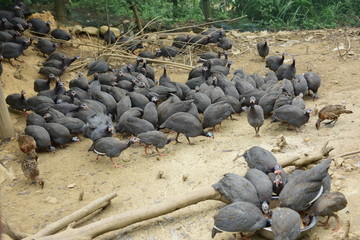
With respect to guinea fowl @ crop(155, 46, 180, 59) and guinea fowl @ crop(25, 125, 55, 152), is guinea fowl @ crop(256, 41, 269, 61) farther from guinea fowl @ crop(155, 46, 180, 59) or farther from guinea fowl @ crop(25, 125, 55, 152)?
guinea fowl @ crop(25, 125, 55, 152)

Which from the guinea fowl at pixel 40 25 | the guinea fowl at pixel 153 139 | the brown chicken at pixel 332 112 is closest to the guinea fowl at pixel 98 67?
the guinea fowl at pixel 40 25

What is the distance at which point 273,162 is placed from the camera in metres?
4.69

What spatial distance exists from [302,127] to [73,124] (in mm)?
3497

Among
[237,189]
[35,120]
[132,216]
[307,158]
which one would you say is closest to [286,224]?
[237,189]

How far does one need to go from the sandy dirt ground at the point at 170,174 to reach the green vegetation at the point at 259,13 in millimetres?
5196

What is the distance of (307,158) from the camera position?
4922 mm

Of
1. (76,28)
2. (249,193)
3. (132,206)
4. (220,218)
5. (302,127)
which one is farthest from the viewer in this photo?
(76,28)

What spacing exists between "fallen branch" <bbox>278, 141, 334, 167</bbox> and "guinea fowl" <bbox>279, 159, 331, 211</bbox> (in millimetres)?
813

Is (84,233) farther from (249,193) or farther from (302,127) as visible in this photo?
(302,127)

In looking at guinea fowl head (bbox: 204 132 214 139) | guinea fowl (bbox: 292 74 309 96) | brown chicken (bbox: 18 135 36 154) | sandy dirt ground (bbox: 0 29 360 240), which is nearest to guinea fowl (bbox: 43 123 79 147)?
sandy dirt ground (bbox: 0 29 360 240)

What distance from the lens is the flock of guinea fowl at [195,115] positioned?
3.89 meters

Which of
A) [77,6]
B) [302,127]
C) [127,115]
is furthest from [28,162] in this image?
[77,6]

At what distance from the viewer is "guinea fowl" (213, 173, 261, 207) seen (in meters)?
4.13

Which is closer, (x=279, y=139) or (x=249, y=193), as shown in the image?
(x=249, y=193)
